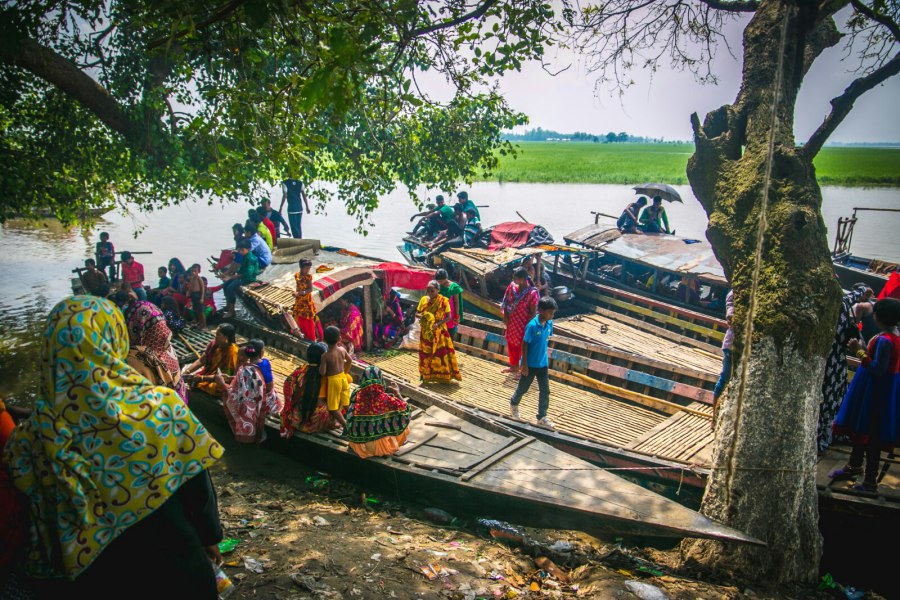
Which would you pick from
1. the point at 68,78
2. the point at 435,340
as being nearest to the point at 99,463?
the point at 435,340

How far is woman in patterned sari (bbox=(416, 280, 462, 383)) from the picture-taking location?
766 centimetres

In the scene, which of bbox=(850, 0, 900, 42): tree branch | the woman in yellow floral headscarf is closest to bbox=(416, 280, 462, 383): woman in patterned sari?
bbox=(850, 0, 900, 42): tree branch

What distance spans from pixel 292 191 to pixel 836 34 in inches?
565

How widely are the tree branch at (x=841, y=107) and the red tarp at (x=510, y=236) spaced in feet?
24.5

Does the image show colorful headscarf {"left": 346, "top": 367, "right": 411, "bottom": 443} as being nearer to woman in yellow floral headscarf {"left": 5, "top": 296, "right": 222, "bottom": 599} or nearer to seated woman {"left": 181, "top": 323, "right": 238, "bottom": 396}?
seated woman {"left": 181, "top": 323, "right": 238, "bottom": 396}

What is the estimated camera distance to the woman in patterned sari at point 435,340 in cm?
766

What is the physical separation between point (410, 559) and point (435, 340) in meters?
3.74

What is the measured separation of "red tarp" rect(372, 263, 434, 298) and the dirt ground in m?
4.20

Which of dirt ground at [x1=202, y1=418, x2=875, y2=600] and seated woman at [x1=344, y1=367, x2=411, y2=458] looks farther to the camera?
seated woman at [x1=344, y1=367, x2=411, y2=458]

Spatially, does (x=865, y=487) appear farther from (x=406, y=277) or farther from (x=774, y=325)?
(x=406, y=277)

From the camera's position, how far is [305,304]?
866 cm

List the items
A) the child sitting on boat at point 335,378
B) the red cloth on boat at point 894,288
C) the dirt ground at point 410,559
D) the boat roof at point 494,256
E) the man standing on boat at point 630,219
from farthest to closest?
the man standing on boat at point 630,219
the boat roof at point 494,256
the red cloth on boat at point 894,288
the child sitting on boat at point 335,378
the dirt ground at point 410,559

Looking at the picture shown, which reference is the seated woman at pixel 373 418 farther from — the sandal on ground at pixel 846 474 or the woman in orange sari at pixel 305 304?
the sandal on ground at pixel 846 474

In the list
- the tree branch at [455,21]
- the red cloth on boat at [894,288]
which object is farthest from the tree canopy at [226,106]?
the red cloth on boat at [894,288]
